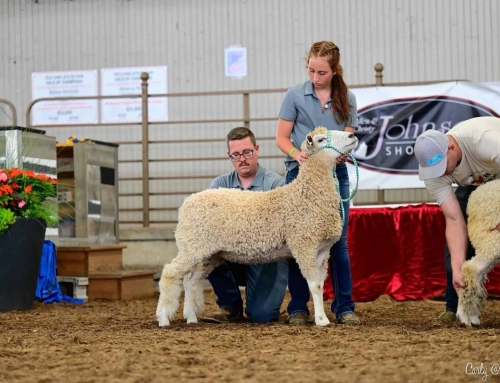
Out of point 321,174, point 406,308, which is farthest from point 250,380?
point 406,308

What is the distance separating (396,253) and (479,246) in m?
2.27

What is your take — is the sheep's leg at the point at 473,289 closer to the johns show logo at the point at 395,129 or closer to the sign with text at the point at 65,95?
the johns show logo at the point at 395,129

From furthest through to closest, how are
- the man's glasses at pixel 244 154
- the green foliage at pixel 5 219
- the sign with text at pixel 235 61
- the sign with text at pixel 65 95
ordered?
the sign with text at pixel 65 95 → the sign with text at pixel 235 61 → the green foliage at pixel 5 219 → the man's glasses at pixel 244 154

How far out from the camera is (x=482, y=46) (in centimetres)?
933

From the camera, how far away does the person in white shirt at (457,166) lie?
365cm

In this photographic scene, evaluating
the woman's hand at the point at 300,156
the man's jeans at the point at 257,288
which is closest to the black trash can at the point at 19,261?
the man's jeans at the point at 257,288

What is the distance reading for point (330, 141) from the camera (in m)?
3.76

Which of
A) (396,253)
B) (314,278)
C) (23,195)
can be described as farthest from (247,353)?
(396,253)

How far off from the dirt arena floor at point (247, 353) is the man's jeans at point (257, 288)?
0.95 feet

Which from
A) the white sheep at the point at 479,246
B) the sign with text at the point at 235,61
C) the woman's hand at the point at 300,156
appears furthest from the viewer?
the sign with text at the point at 235,61

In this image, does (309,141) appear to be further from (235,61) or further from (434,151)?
(235,61)

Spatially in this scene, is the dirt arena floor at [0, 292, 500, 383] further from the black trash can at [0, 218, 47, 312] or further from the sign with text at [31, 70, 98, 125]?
the sign with text at [31, 70, 98, 125]

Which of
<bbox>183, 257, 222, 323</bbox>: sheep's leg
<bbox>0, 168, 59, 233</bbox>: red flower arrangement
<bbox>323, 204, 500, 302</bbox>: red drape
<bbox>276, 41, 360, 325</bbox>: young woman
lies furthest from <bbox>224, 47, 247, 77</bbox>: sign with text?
<bbox>183, 257, 222, 323</bbox>: sheep's leg

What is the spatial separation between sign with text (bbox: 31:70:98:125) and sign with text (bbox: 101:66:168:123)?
18 cm
